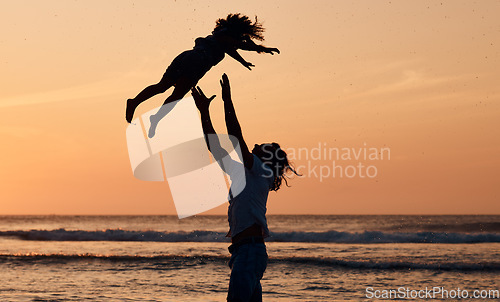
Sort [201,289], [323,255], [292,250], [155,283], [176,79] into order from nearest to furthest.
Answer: [176,79] → [201,289] → [155,283] → [323,255] → [292,250]

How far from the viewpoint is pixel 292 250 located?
2281 cm

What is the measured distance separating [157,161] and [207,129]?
1.06 m

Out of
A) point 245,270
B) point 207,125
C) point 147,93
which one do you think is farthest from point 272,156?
point 147,93

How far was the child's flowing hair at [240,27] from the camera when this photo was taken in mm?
4312

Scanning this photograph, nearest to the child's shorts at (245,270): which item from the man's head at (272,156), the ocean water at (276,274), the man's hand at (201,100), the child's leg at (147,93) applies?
the man's head at (272,156)

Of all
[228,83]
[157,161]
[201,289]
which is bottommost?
[201,289]

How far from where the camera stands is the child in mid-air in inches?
165

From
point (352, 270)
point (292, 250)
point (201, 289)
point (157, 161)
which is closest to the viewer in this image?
point (157, 161)

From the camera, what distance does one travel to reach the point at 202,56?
13.6 ft

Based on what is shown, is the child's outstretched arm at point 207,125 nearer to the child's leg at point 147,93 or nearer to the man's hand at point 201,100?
the man's hand at point 201,100

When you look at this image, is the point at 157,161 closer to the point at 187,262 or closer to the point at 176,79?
the point at 176,79

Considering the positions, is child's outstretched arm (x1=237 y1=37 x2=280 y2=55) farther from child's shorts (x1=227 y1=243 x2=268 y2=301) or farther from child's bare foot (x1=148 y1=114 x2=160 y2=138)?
child's shorts (x1=227 y1=243 x2=268 y2=301)

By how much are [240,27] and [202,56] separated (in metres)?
0.39

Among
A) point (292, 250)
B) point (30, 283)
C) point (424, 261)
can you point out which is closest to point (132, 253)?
point (292, 250)
